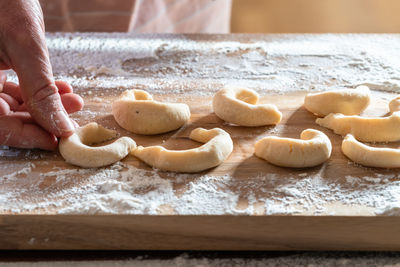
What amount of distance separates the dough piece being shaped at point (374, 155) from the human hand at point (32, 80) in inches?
29.5

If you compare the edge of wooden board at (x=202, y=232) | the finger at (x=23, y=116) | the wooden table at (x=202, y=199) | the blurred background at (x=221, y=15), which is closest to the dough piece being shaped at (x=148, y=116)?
the wooden table at (x=202, y=199)

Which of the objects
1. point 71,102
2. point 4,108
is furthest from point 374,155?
point 4,108

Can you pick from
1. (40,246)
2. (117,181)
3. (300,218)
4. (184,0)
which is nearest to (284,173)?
(300,218)

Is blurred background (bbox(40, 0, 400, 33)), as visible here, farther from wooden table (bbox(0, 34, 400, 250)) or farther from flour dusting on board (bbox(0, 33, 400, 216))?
wooden table (bbox(0, 34, 400, 250))

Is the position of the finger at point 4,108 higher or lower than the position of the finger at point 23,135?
higher

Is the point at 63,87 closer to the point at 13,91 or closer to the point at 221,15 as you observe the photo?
the point at 13,91

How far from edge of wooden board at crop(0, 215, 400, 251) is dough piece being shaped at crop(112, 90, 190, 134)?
39 cm

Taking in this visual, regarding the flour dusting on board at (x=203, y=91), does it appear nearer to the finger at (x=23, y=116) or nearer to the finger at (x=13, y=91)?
the finger at (x=23, y=116)

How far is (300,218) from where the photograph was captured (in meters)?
1.05

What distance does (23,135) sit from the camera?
128cm

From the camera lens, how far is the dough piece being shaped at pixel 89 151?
48.7 inches

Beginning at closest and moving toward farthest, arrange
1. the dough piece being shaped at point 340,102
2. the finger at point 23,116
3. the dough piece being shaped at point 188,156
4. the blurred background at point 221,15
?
the dough piece being shaped at point 188,156, the finger at point 23,116, the dough piece being shaped at point 340,102, the blurred background at point 221,15

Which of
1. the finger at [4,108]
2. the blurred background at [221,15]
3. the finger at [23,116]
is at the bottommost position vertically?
the blurred background at [221,15]

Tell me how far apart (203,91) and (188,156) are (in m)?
0.51
